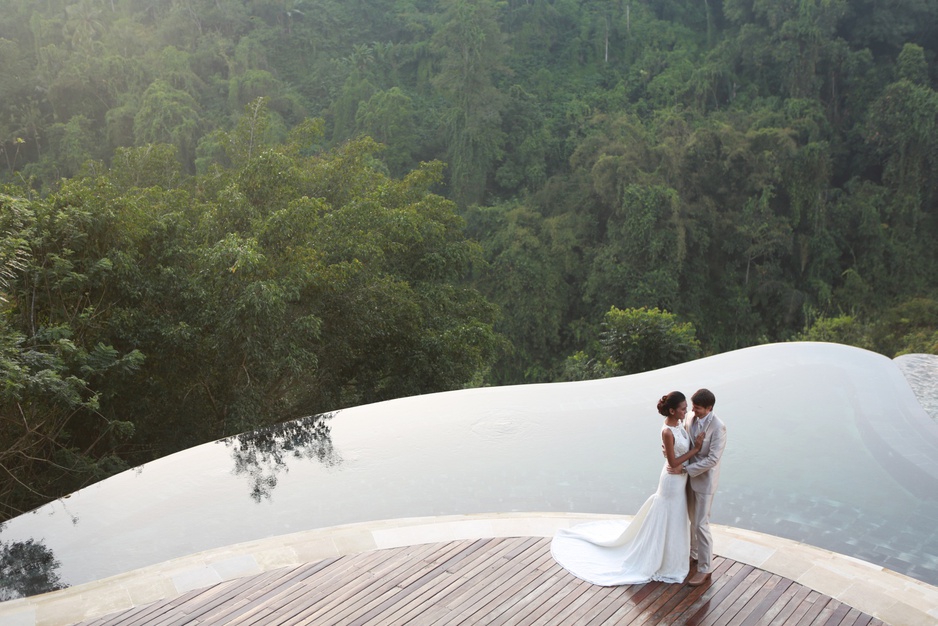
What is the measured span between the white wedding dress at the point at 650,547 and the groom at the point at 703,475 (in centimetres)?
5

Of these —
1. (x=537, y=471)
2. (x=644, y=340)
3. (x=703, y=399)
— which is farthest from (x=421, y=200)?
(x=703, y=399)

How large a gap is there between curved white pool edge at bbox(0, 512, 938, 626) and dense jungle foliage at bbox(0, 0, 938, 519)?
254 cm

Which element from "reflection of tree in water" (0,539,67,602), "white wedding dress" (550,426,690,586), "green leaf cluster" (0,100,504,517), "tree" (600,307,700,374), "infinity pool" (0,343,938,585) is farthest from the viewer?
"tree" (600,307,700,374)

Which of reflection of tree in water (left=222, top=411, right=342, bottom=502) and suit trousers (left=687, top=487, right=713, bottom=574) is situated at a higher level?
reflection of tree in water (left=222, top=411, right=342, bottom=502)

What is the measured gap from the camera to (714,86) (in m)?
24.4

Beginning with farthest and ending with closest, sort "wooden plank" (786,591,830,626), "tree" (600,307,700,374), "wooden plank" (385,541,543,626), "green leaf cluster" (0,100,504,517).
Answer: "tree" (600,307,700,374) → "green leaf cluster" (0,100,504,517) → "wooden plank" (385,541,543,626) → "wooden plank" (786,591,830,626)

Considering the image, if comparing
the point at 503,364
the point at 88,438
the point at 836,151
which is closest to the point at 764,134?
the point at 836,151

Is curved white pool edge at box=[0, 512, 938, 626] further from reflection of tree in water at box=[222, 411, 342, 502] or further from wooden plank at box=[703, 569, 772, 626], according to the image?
reflection of tree in water at box=[222, 411, 342, 502]

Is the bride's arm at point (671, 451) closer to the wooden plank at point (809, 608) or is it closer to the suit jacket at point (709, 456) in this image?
the suit jacket at point (709, 456)

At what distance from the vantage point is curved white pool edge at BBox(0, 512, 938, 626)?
3830mm

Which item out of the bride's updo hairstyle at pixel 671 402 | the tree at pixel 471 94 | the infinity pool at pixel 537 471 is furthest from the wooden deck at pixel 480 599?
the tree at pixel 471 94

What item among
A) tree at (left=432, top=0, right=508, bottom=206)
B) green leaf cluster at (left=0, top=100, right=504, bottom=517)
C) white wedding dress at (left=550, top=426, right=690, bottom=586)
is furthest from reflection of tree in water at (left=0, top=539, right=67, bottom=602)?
tree at (left=432, top=0, right=508, bottom=206)

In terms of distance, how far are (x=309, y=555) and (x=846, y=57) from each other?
22808 millimetres

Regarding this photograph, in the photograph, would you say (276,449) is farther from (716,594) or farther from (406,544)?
(716,594)
